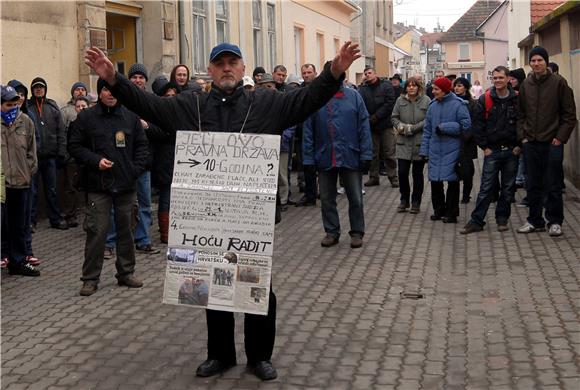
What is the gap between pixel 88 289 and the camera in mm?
8023

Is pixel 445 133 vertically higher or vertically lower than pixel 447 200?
higher

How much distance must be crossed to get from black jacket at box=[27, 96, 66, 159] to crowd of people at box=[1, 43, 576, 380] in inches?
0.6

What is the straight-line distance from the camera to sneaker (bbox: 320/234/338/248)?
33.3ft

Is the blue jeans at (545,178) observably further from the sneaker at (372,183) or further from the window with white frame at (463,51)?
the window with white frame at (463,51)

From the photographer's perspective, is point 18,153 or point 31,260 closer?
point 18,153

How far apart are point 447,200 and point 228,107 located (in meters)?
6.70

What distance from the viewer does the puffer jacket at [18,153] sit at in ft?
28.9

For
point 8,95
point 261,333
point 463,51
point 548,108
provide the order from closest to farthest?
point 261,333, point 8,95, point 548,108, point 463,51

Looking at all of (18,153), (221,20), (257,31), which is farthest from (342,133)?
(257,31)

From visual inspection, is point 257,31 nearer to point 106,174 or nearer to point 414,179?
point 414,179

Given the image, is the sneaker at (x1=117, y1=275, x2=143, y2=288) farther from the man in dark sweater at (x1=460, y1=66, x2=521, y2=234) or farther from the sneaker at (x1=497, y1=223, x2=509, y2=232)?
the sneaker at (x1=497, y1=223, x2=509, y2=232)

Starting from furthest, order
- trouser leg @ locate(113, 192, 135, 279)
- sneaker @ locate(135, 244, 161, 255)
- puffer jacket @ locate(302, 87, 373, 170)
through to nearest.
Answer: puffer jacket @ locate(302, 87, 373, 170) < sneaker @ locate(135, 244, 161, 255) < trouser leg @ locate(113, 192, 135, 279)

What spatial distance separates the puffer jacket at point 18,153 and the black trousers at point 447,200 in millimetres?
5196

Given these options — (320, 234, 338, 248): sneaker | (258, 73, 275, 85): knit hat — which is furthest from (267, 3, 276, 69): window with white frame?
(320, 234, 338, 248): sneaker
